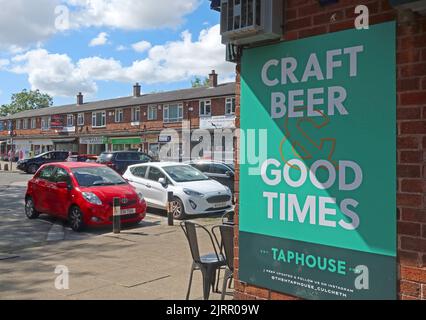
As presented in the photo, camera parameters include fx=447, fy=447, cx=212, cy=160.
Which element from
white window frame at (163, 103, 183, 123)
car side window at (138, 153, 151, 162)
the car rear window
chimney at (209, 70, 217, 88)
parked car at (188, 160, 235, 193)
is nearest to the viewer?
parked car at (188, 160, 235, 193)

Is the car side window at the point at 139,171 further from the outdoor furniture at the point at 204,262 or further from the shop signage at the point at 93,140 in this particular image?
the shop signage at the point at 93,140

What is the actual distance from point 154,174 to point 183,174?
34.4 inches

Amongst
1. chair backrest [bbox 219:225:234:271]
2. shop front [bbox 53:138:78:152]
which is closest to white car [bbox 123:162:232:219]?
chair backrest [bbox 219:225:234:271]

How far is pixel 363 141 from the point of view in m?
2.99

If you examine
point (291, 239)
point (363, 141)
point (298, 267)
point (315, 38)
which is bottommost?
point (298, 267)

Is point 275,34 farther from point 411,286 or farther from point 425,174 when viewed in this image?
point 411,286

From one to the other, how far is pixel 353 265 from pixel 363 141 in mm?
848

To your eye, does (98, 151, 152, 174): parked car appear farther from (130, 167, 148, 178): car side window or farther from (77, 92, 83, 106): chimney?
(77, 92, 83, 106): chimney

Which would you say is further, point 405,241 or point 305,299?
point 305,299

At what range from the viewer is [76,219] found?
1031 cm

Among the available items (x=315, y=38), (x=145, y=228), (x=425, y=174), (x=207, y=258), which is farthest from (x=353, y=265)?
(x=145, y=228)

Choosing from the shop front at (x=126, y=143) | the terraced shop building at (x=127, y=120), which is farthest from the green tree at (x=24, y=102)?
the shop front at (x=126, y=143)

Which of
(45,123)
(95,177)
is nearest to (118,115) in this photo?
(45,123)

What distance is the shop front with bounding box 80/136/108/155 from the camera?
47094 mm
